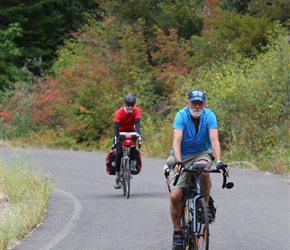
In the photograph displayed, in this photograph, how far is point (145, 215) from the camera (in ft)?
42.7

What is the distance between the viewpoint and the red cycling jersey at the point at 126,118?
15469mm

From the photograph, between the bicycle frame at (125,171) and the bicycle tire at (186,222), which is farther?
the bicycle frame at (125,171)

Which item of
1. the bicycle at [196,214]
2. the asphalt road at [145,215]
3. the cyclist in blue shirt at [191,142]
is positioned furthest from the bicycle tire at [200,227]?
the asphalt road at [145,215]

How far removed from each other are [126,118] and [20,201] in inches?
103

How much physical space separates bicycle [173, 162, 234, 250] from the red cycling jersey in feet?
22.1

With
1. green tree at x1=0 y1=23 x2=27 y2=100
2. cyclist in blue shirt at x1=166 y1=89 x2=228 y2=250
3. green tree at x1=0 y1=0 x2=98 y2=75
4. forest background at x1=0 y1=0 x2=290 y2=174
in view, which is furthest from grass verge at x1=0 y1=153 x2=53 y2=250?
green tree at x1=0 y1=0 x2=98 y2=75

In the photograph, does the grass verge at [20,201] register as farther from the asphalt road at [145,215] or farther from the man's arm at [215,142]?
the man's arm at [215,142]

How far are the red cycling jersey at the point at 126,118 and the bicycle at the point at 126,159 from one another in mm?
181

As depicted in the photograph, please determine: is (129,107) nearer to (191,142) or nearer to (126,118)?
(126,118)

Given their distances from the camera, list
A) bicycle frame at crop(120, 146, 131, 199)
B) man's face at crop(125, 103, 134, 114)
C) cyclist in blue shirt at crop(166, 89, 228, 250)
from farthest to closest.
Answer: bicycle frame at crop(120, 146, 131, 199) < man's face at crop(125, 103, 134, 114) < cyclist in blue shirt at crop(166, 89, 228, 250)

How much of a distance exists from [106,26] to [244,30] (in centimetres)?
994

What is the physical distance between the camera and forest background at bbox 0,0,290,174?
2386 centimetres

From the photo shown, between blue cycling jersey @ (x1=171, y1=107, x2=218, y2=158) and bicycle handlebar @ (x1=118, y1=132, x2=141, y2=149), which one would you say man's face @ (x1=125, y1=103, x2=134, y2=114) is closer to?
bicycle handlebar @ (x1=118, y1=132, x2=141, y2=149)

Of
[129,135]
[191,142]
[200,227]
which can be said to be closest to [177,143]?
[191,142]
